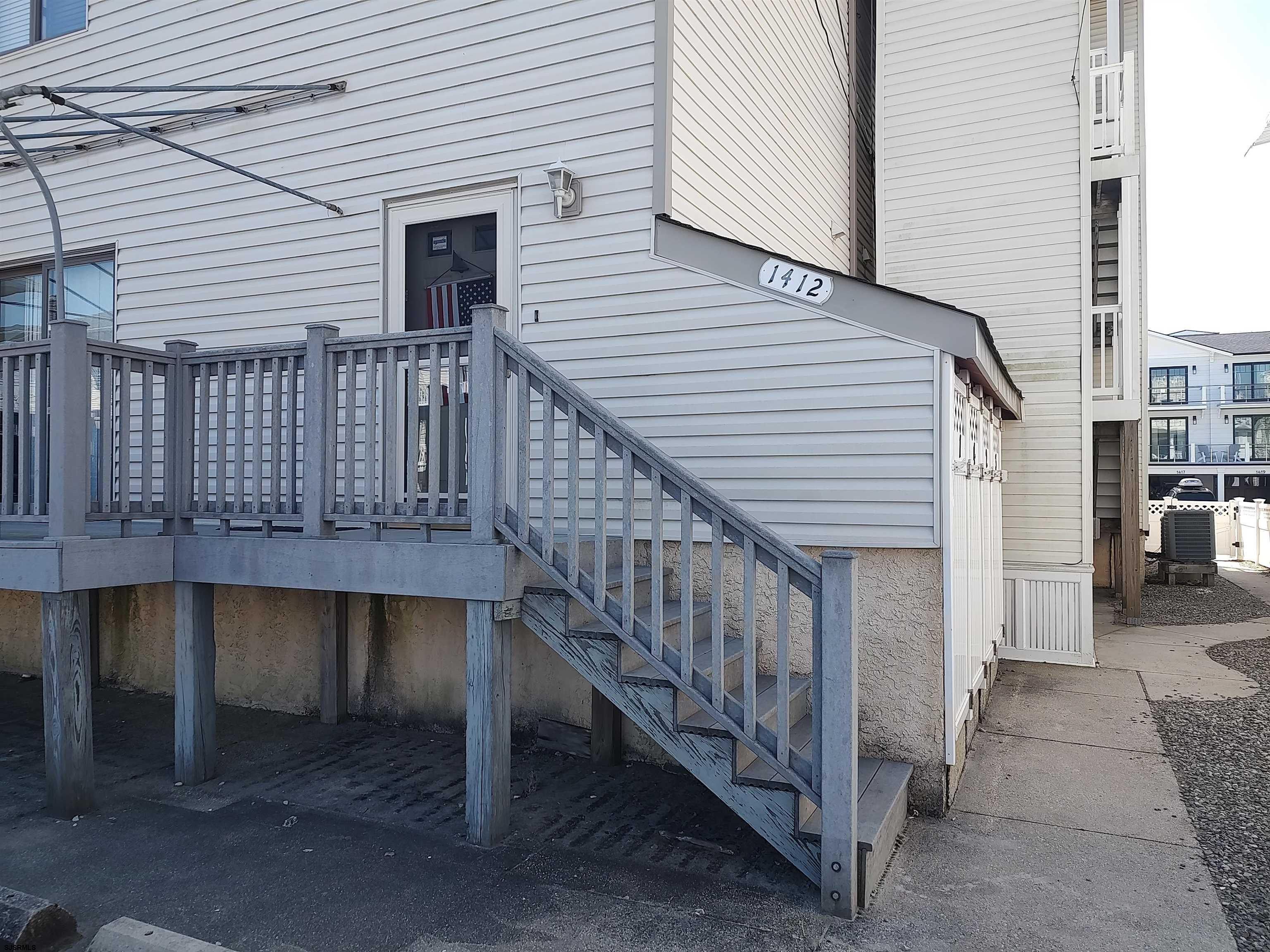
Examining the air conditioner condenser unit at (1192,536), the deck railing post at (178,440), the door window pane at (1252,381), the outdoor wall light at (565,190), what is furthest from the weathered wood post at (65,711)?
the door window pane at (1252,381)

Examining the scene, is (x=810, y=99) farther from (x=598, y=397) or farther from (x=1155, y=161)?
(x=1155, y=161)

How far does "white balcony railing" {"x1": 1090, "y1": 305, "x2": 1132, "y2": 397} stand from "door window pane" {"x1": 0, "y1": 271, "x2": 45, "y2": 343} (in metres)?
9.88

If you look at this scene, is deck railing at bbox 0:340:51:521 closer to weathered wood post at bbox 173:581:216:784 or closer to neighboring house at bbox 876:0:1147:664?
weathered wood post at bbox 173:581:216:784

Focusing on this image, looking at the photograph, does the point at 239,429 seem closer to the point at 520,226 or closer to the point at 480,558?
the point at 480,558

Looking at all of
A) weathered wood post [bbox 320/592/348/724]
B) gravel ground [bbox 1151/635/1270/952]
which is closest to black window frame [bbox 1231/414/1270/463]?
gravel ground [bbox 1151/635/1270/952]

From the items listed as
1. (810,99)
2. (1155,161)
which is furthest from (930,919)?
(1155,161)

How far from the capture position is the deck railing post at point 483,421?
12.7ft

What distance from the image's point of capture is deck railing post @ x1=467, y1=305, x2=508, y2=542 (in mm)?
3873

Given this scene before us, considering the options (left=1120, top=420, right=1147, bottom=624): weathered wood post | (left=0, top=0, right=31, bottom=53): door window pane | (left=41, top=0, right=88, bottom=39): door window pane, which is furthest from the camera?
(left=1120, top=420, right=1147, bottom=624): weathered wood post

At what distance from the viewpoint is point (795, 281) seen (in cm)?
448

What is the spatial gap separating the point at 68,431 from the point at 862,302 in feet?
13.4

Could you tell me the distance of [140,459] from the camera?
6.86 m

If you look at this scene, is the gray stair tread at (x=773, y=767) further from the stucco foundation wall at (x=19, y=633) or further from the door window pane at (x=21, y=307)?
the door window pane at (x=21, y=307)

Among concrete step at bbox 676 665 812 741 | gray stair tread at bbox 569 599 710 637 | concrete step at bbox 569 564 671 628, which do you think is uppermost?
concrete step at bbox 569 564 671 628
